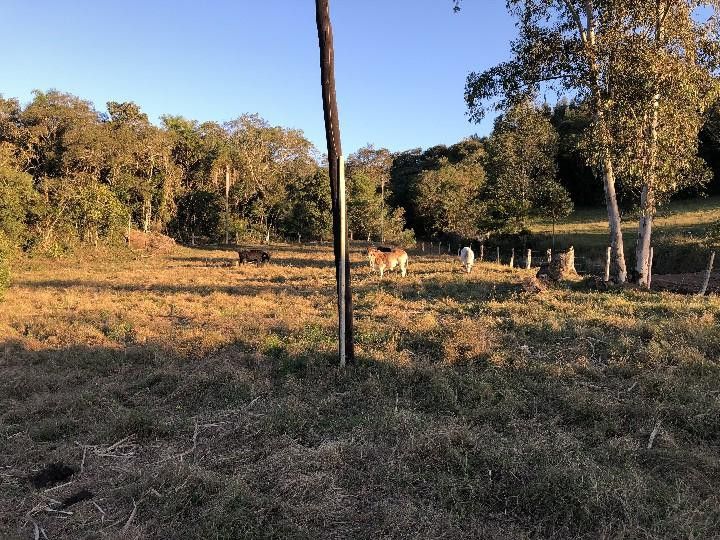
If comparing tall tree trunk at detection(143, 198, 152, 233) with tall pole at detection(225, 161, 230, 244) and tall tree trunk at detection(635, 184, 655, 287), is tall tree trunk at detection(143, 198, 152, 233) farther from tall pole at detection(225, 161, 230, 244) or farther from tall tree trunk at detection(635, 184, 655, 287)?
tall tree trunk at detection(635, 184, 655, 287)

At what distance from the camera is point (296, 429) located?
6.34 meters

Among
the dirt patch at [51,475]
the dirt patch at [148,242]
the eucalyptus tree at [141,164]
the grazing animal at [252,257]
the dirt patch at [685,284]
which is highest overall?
the eucalyptus tree at [141,164]

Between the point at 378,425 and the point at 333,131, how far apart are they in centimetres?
499

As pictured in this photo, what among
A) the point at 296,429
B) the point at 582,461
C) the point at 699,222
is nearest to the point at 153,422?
the point at 296,429

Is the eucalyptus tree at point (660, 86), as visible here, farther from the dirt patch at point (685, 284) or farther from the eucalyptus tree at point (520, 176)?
the eucalyptus tree at point (520, 176)

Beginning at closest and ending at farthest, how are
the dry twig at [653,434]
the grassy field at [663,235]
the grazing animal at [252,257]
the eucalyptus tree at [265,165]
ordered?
the dry twig at [653,434]
the grassy field at [663,235]
the grazing animal at [252,257]
the eucalyptus tree at [265,165]

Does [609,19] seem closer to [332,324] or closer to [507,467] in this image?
[332,324]

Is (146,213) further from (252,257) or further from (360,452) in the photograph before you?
(360,452)

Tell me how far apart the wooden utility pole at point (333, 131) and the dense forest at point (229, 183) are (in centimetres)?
2368

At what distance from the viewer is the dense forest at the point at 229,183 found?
37156mm

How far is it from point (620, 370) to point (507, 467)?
A: 146 inches

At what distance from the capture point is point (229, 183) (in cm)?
5325

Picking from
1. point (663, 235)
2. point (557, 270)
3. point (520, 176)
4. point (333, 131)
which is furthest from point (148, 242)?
point (663, 235)

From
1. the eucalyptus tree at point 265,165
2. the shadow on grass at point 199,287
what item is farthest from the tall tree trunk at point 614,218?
the eucalyptus tree at point 265,165
